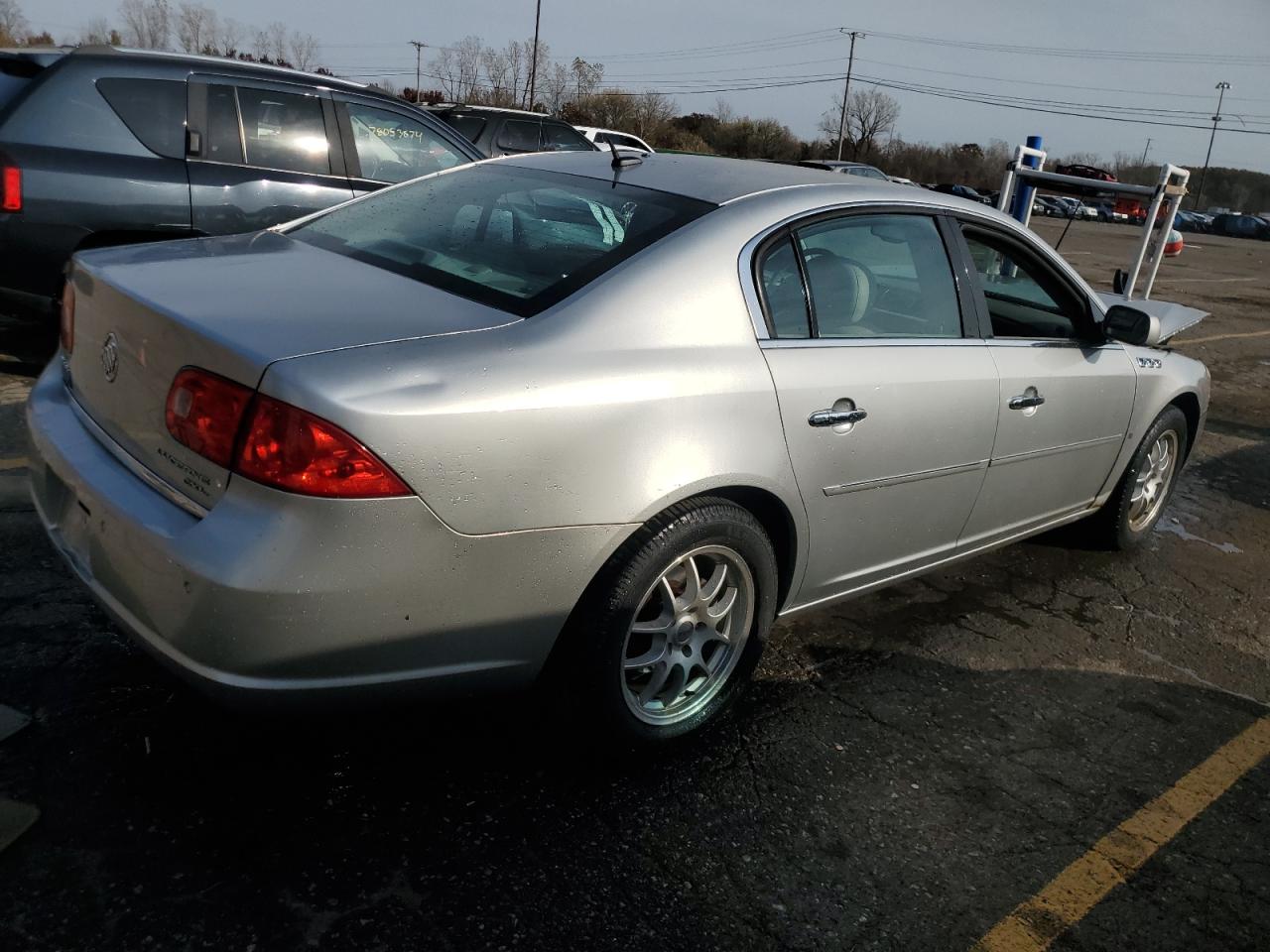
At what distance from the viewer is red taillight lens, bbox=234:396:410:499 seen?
2092 millimetres

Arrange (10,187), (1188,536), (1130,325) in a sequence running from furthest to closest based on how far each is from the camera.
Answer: (1188,536), (10,187), (1130,325)

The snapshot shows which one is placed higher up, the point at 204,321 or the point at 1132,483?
the point at 204,321

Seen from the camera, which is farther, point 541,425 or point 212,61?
point 212,61

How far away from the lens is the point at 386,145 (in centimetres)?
665

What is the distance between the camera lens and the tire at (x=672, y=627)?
254 centimetres

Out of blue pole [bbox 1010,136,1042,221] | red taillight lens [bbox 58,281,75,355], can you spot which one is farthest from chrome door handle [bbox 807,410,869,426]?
blue pole [bbox 1010,136,1042,221]

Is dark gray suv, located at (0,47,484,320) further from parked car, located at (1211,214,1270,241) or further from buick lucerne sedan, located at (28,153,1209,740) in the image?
parked car, located at (1211,214,1270,241)

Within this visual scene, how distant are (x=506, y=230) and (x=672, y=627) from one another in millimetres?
1201

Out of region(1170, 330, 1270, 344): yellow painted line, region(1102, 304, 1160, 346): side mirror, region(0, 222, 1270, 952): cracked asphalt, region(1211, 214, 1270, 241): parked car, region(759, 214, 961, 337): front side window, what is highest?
region(759, 214, 961, 337): front side window

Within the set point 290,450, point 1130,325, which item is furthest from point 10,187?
point 1130,325

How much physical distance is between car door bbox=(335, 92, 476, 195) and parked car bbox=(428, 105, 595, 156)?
18.4 ft

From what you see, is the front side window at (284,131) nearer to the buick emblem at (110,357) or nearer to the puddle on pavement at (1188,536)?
the buick emblem at (110,357)

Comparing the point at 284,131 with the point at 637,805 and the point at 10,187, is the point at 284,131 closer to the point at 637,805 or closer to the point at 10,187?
the point at 10,187

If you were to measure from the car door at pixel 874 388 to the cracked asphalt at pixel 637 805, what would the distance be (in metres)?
0.51
